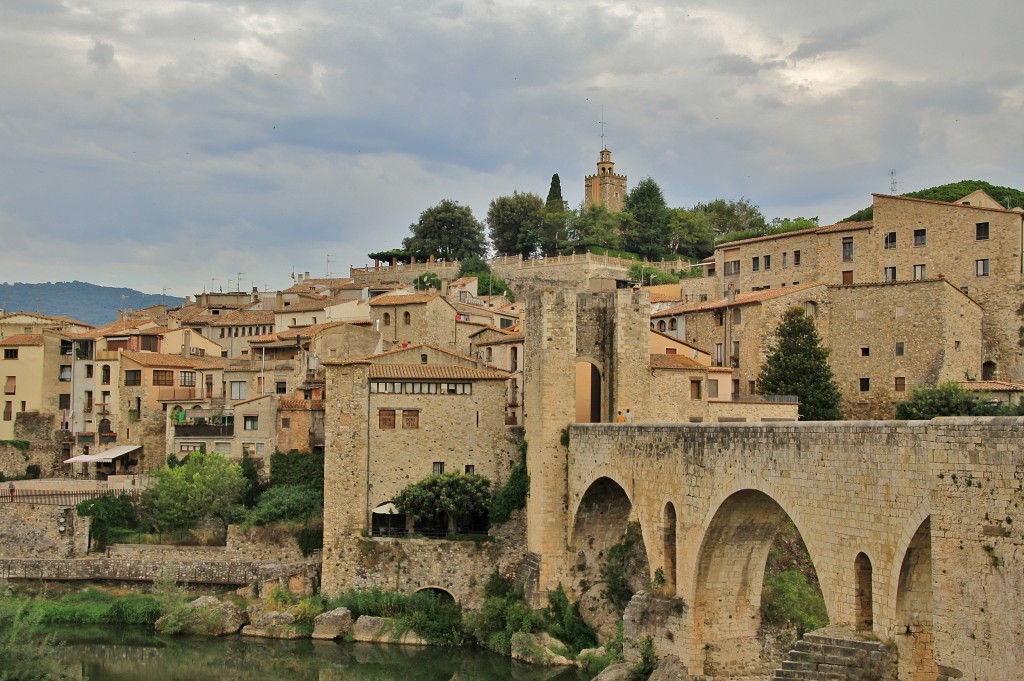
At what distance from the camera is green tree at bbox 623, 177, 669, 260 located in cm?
8075

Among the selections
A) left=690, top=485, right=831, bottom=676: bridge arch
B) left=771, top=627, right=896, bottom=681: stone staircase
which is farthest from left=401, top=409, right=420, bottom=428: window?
left=771, top=627, right=896, bottom=681: stone staircase

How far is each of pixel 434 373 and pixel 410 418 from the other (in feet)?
5.53

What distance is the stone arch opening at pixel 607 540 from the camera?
31234 mm

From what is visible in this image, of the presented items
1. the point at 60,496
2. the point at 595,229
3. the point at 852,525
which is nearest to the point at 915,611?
the point at 852,525

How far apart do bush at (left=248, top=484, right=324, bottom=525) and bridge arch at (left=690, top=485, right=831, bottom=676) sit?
1707cm

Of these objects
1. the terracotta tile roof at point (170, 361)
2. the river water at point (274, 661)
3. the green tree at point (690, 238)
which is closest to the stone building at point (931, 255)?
the river water at point (274, 661)

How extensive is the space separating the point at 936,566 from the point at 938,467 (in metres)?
1.44

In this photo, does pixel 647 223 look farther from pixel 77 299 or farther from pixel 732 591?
pixel 77 299

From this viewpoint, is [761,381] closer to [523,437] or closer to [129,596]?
[523,437]

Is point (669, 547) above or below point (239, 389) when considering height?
below

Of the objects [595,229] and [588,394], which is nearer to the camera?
[588,394]

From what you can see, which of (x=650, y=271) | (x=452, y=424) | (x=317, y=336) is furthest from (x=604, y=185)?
(x=452, y=424)

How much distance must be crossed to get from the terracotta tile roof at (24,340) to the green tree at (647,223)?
41382 mm

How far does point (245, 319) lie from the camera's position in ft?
203
